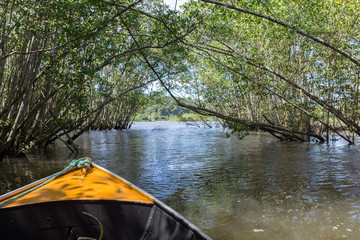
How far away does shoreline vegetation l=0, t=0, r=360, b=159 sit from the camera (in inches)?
297

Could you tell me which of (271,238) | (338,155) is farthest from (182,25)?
(338,155)

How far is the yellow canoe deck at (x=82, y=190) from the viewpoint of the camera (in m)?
3.13

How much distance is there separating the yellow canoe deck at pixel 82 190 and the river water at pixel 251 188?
4.77ft

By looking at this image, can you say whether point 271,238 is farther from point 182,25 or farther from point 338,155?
point 338,155

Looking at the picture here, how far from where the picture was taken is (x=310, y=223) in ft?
14.0

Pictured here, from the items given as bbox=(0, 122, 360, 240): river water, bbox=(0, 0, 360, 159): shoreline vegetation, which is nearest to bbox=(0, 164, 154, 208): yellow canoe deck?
bbox=(0, 122, 360, 240): river water

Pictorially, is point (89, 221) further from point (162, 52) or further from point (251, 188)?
point (162, 52)

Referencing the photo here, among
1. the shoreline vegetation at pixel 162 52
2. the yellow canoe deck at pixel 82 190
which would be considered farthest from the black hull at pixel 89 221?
the shoreline vegetation at pixel 162 52

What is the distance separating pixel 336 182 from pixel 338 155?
16.1 ft

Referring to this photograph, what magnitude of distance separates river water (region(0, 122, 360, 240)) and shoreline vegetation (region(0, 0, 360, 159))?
1.55 meters

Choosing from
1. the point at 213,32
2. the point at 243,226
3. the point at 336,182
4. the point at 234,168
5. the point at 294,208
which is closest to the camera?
the point at 243,226

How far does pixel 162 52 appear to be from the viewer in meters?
12.6

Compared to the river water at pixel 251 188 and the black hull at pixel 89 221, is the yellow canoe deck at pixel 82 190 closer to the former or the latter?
the black hull at pixel 89 221

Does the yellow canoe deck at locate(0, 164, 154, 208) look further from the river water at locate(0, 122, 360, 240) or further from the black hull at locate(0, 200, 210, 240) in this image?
the river water at locate(0, 122, 360, 240)
